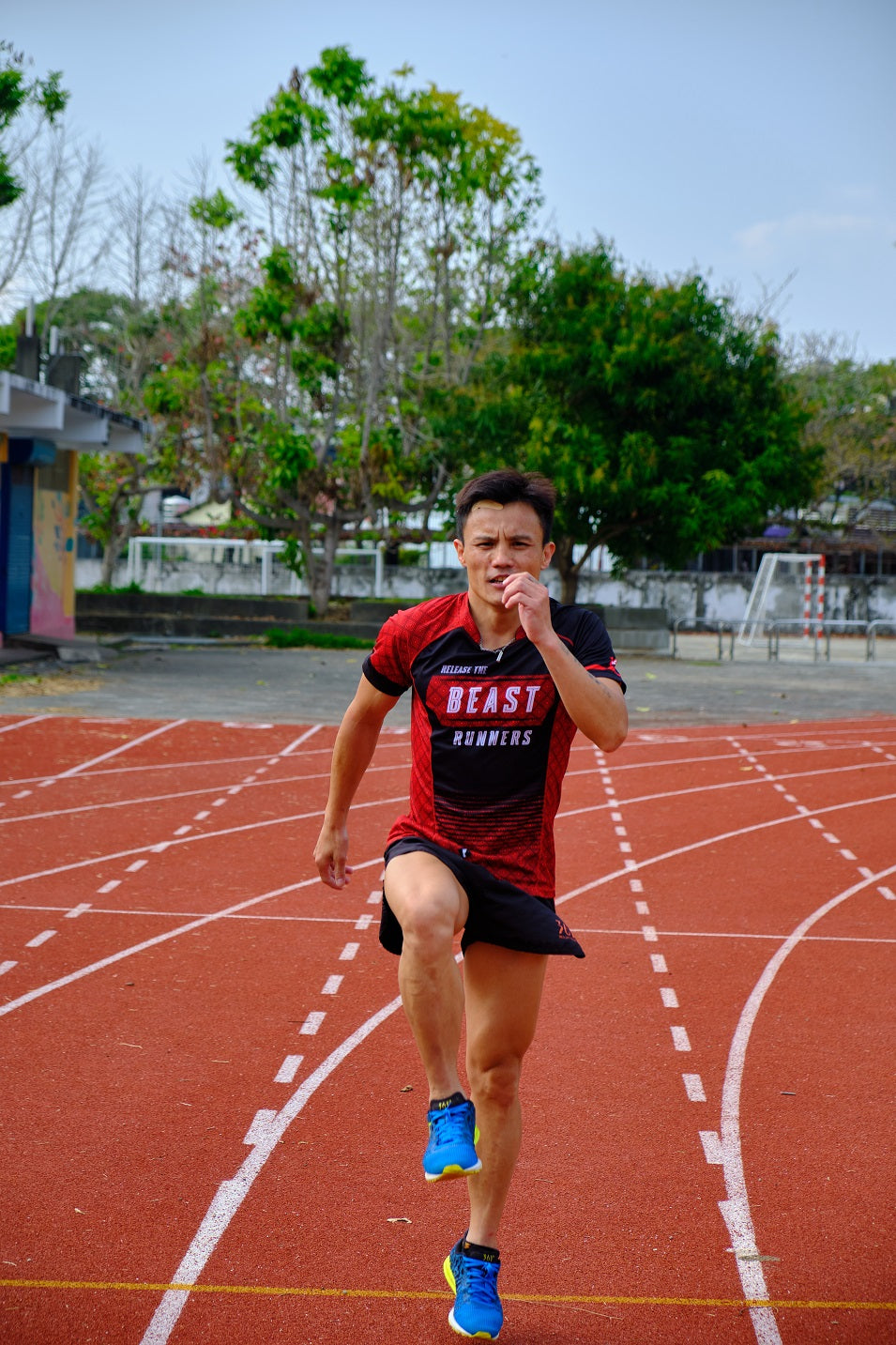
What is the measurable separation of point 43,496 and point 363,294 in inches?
336

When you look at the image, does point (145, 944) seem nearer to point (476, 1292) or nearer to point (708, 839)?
point (476, 1292)

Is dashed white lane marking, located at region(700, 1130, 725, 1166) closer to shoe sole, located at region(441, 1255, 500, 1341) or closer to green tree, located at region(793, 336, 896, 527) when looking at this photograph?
shoe sole, located at region(441, 1255, 500, 1341)

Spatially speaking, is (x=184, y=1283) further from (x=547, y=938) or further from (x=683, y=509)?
(x=683, y=509)

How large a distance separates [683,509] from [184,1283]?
23.5m

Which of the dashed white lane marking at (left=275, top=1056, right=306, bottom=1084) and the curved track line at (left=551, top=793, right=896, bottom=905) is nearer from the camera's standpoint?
the dashed white lane marking at (left=275, top=1056, right=306, bottom=1084)

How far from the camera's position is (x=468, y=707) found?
3299mm

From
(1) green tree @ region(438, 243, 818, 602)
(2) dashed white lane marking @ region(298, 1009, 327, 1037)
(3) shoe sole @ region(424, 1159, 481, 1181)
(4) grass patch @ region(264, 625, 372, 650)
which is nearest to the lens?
(3) shoe sole @ region(424, 1159, 481, 1181)

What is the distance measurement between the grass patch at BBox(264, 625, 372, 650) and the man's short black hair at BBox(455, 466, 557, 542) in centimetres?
2504

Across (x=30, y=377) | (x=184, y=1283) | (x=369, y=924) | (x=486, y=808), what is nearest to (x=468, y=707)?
(x=486, y=808)

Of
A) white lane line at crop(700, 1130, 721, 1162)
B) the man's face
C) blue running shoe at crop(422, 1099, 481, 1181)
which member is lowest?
white lane line at crop(700, 1130, 721, 1162)

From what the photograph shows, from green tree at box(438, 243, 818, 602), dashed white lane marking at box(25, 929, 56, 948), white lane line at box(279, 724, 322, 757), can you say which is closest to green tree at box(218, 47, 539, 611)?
green tree at box(438, 243, 818, 602)

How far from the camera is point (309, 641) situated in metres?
28.8

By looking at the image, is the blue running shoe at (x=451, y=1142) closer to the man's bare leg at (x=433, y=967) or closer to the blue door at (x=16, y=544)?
the man's bare leg at (x=433, y=967)

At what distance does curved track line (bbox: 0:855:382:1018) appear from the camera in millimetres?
5805
